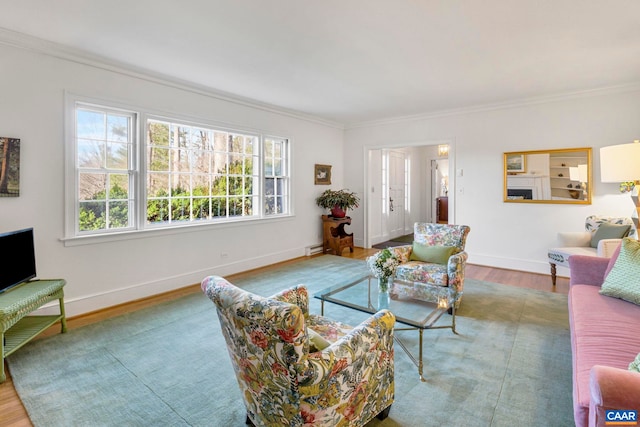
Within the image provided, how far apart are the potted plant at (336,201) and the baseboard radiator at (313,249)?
26.4 inches

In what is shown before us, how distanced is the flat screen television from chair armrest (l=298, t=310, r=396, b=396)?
8.64 ft

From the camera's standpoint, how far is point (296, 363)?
1.21m

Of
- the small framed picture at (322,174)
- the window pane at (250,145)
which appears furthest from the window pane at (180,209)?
the small framed picture at (322,174)

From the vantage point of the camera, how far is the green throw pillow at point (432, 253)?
3.46m

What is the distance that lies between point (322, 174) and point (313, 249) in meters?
1.46

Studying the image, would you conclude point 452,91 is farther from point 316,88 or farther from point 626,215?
point 626,215

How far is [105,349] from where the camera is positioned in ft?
8.36

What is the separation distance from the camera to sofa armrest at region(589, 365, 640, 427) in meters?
1.01

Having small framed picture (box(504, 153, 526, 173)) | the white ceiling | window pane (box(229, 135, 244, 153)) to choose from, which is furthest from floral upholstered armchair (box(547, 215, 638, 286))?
window pane (box(229, 135, 244, 153))

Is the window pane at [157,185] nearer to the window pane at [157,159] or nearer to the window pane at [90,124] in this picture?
the window pane at [157,159]

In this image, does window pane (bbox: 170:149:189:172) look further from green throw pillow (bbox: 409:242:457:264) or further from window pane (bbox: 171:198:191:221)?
green throw pillow (bbox: 409:242:457:264)

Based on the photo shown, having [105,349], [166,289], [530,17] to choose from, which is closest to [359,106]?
[530,17]

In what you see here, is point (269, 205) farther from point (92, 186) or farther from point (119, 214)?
point (92, 186)

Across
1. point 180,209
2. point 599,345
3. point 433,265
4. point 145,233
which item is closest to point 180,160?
point 180,209
